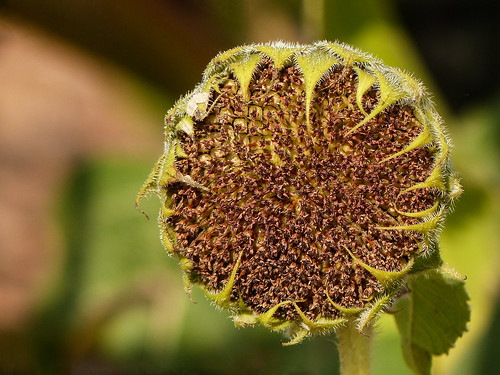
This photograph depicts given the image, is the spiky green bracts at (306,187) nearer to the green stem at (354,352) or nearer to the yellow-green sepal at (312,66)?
the yellow-green sepal at (312,66)

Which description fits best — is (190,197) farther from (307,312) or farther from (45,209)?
(45,209)

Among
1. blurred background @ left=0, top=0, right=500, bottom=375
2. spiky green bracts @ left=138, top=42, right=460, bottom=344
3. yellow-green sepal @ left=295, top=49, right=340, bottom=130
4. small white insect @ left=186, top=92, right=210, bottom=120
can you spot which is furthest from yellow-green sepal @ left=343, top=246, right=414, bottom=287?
blurred background @ left=0, top=0, right=500, bottom=375

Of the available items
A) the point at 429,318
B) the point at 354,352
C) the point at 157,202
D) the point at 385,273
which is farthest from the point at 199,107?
the point at 157,202

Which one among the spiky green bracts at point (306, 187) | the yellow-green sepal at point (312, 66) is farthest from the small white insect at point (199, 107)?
the yellow-green sepal at point (312, 66)

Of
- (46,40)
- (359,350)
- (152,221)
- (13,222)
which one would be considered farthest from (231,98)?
(13,222)

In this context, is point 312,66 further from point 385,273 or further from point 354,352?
point 354,352

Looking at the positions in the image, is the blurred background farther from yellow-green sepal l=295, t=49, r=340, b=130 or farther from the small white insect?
the small white insect
